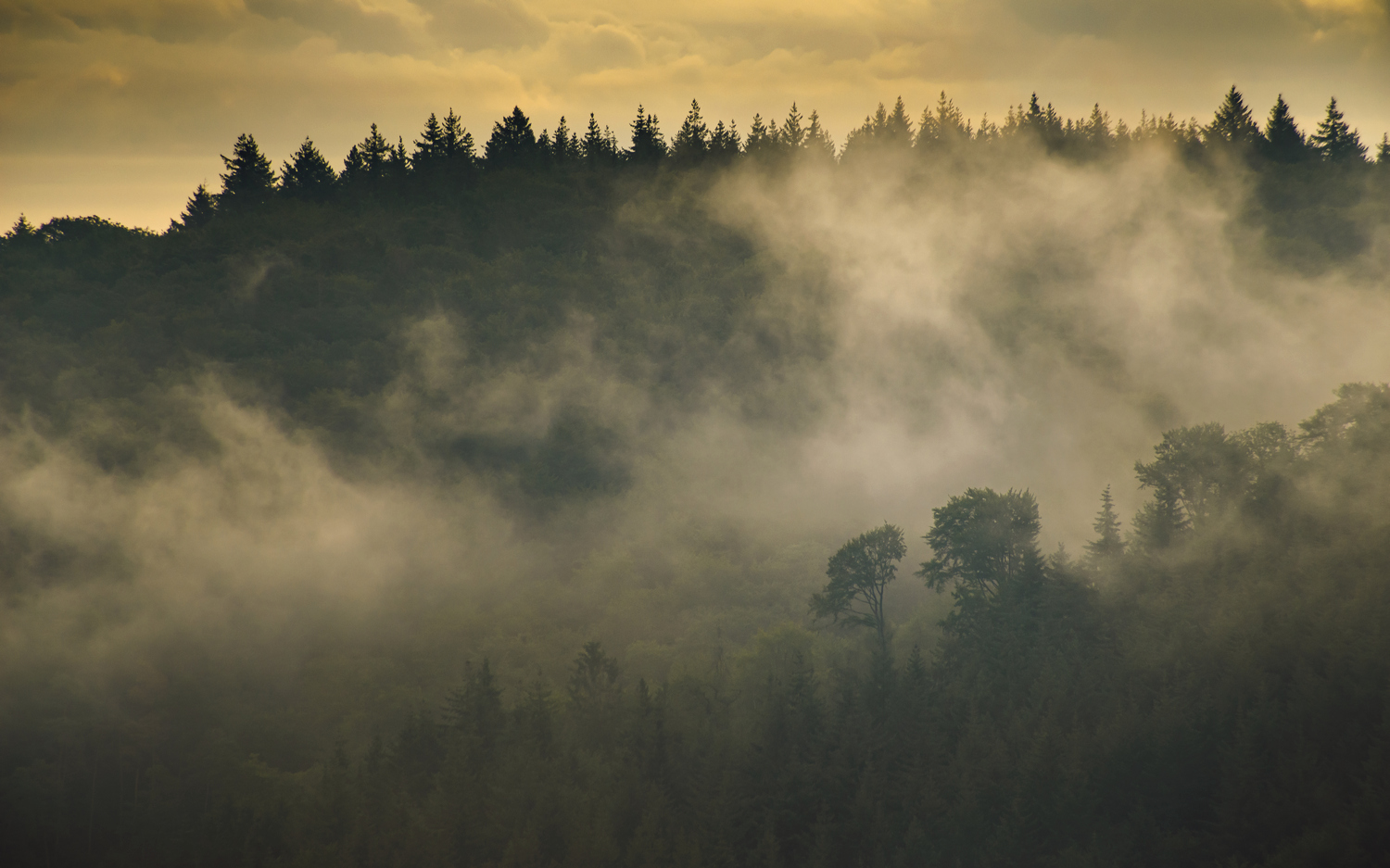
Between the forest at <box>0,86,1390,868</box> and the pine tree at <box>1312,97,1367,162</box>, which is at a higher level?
the pine tree at <box>1312,97,1367,162</box>

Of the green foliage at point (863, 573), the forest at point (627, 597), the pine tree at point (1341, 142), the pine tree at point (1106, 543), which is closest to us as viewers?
the forest at point (627, 597)

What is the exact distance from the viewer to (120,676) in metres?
145

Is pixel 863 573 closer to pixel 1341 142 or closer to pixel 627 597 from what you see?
pixel 627 597

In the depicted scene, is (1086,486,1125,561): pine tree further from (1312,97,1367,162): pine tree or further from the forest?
(1312,97,1367,162): pine tree

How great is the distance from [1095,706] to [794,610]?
52113 millimetres

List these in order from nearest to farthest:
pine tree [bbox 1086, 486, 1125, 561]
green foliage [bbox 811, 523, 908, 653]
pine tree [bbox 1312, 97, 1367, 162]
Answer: green foliage [bbox 811, 523, 908, 653] → pine tree [bbox 1086, 486, 1125, 561] → pine tree [bbox 1312, 97, 1367, 162]

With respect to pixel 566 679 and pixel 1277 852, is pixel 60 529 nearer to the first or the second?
pixel 566 679

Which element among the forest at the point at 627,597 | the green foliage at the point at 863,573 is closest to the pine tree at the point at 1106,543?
the forest at the point at 627,597

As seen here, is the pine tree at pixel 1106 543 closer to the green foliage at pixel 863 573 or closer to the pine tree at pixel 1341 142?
the green foliage at pixel 863 573

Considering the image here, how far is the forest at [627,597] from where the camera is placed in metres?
74.5

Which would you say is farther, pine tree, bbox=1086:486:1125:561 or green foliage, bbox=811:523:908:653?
pine tree, bbox=1086:486:1125:561

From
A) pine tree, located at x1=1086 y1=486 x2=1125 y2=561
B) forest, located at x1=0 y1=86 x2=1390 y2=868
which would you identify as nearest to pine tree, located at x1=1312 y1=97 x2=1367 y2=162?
forest, located at x1=0 y1=86 x2=1390 y2=868

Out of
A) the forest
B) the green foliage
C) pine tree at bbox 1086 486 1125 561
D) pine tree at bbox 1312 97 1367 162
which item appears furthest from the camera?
pine tree at bbox 1312 97 1367 162

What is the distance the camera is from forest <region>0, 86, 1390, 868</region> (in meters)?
74.5
